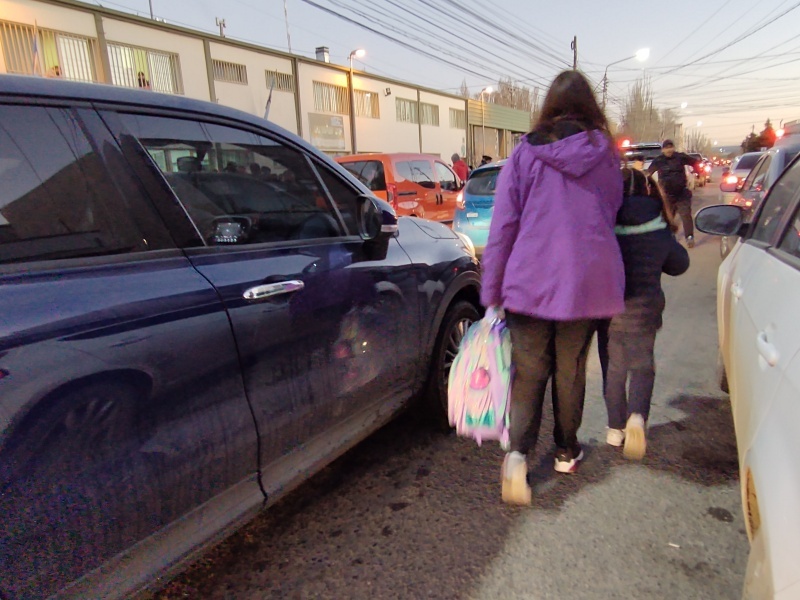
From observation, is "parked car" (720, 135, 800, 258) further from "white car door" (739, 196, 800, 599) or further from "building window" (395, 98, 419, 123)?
"building window" (395, 98, 419, 123)

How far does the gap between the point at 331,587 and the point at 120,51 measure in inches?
673

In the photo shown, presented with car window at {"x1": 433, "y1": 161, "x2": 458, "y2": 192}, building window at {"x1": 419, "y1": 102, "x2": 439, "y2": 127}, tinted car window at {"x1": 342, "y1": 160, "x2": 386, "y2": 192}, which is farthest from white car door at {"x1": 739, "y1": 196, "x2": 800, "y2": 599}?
building window at {"x1": 419, "y1": 102, "x2": 439, "y2": 127}

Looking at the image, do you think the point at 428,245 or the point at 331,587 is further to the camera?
the point at 428,245

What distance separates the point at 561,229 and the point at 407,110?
27.7m

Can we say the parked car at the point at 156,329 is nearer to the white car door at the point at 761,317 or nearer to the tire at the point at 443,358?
the tire at the point at 443,358

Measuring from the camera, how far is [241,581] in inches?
85.1

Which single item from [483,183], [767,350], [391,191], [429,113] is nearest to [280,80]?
[429,113]

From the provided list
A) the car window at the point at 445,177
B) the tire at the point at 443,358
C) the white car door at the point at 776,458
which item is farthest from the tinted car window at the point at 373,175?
the white car door at the point at 776,458

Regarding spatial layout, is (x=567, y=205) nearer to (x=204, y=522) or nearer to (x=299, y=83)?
(x=204, y=522)

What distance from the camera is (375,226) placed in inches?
99.7

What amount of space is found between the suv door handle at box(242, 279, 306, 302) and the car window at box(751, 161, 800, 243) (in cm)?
200

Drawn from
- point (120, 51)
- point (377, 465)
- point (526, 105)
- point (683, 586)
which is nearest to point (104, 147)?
point (377, 465)

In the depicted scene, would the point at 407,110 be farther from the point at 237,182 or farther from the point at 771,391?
the point at 771,391

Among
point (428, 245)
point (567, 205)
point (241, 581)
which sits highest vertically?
point (567, 205)
